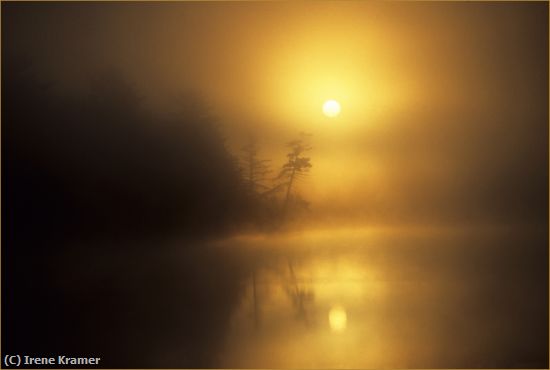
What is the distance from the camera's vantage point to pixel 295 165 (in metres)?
2.31

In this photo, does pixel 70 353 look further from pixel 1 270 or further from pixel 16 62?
pixel 16 62

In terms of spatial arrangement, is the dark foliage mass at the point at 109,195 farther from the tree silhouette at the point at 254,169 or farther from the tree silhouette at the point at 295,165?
the tree silhouette at the point at 295,165

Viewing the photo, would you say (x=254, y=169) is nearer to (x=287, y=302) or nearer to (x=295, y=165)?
(x=295, y=165)

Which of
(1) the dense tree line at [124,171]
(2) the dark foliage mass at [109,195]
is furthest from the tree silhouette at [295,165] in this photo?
(2) the dark foliage mass at [109,195]

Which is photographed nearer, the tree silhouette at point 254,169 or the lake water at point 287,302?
the lake water at point 287,302

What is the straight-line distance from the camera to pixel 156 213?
2.36 m

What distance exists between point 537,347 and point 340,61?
1.55 meters

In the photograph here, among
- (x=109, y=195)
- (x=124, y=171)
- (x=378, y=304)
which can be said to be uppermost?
(x=124, y=171)

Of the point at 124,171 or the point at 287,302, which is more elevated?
the point at 124,171

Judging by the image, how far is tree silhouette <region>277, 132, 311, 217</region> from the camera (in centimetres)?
231

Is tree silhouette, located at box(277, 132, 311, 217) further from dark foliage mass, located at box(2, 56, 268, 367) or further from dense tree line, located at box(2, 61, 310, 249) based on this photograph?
dark foliage mass, located at box(2, 56, 268, 367)

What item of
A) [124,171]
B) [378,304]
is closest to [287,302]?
[378,304]

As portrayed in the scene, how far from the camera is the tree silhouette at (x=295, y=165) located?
2.31 meters

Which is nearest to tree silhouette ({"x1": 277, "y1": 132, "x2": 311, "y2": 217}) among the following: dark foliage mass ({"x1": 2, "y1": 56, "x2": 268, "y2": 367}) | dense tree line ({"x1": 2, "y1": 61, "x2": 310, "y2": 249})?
dense tree line ({"x1": 2, "y1": 61, "x2": 310, "y2": 249})
